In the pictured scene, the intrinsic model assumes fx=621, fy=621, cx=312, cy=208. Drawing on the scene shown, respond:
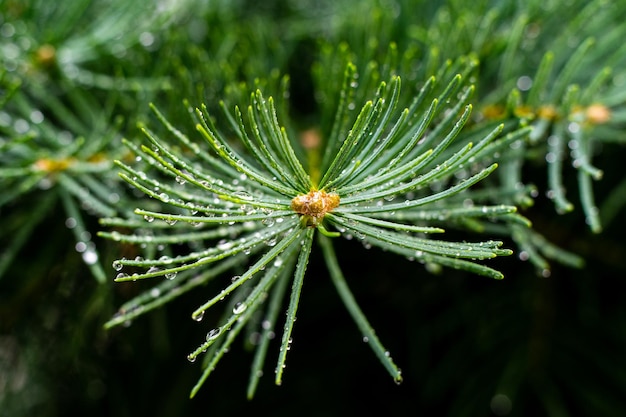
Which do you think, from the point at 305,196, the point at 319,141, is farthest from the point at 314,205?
the point at 319,141

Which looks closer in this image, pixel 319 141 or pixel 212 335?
pixel 212 335

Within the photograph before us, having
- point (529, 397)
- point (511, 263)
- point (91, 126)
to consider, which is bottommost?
point (529, 397)

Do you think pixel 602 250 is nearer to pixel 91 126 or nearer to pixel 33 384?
pixel 91 126

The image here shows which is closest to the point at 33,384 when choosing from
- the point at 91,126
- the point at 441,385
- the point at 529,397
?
the point at 91,126

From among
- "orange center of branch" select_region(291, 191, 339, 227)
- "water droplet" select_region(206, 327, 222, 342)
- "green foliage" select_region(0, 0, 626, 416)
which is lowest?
"water droplet" select_region(206, 327, 222, 342)

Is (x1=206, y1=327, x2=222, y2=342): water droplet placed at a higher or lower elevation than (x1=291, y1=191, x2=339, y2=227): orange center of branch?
lower

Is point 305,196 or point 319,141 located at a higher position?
point 319,141

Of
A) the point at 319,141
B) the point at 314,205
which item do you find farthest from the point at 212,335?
the point at 319,141

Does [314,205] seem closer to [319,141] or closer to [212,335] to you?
[212,335]

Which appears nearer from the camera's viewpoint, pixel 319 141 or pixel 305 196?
pixel 305 196
